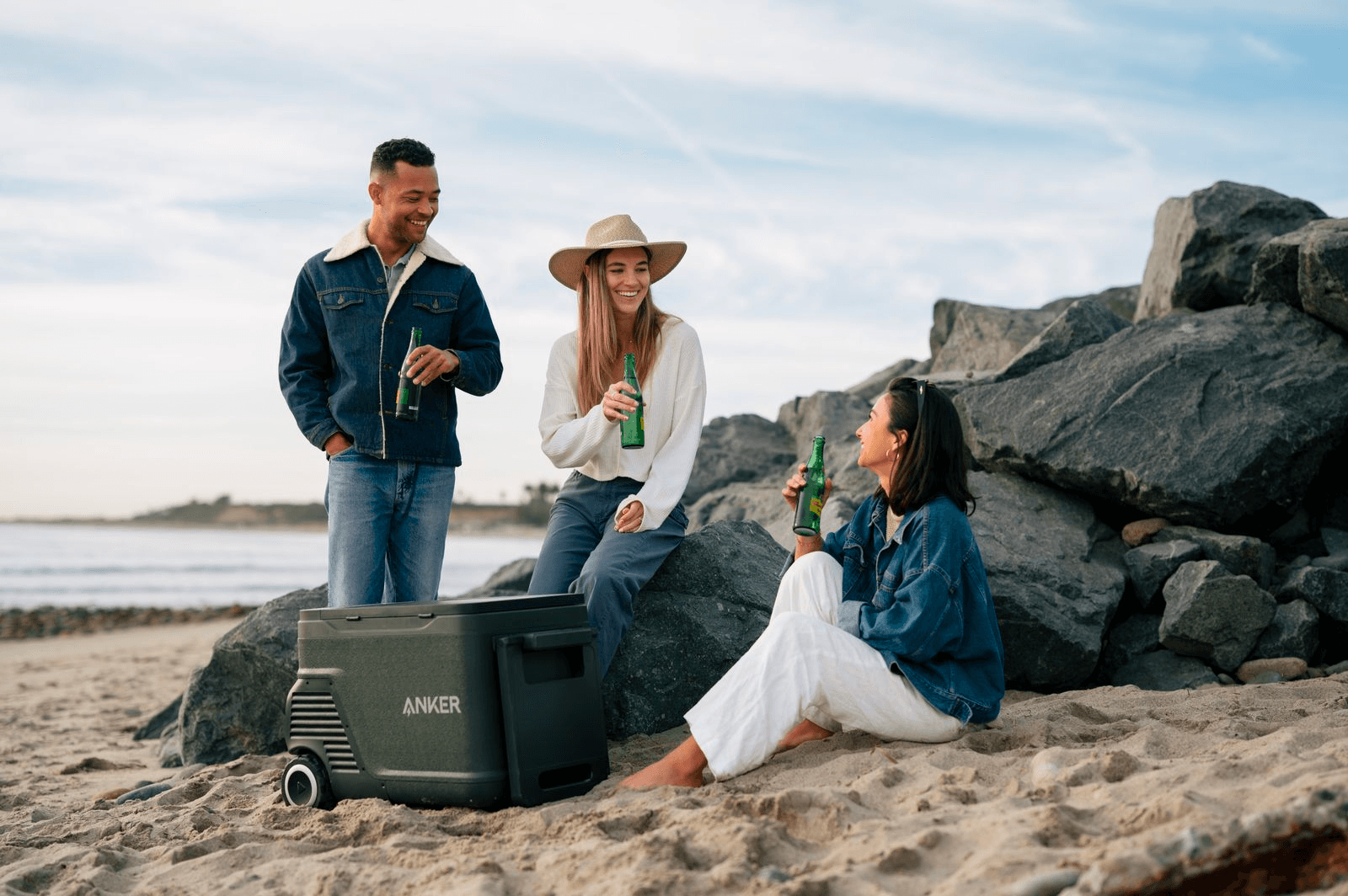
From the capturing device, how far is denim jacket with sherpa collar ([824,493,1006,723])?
3.41m

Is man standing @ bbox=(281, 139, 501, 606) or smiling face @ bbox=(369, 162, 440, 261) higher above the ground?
smiling face @ bbox=(369, 162, 440, 261)

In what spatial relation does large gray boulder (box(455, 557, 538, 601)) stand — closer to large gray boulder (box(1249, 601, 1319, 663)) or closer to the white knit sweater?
the white knit sweater

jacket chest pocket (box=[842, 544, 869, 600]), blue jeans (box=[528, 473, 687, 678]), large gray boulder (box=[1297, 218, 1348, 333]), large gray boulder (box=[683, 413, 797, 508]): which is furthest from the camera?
large gray boulder (box=[683, 413, 797, 508])

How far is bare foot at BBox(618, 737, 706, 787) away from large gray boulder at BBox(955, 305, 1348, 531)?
336cm

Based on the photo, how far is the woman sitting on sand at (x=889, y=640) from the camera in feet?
10.9

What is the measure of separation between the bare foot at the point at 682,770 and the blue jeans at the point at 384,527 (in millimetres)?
1408

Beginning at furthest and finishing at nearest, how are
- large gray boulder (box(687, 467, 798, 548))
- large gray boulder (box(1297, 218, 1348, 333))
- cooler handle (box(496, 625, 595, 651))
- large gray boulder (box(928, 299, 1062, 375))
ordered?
large gray boulder (box(928, 299, 1062, 375)) → large gray boulder (box(687, 467, 798, 548)) → large gray boulder (box(1297, 218, 1348, 333)) → cooler handle (box(496, 625, 595, 651))

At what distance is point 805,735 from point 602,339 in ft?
5.70

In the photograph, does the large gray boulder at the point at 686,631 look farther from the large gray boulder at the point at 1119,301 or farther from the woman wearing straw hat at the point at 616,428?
the large gray boulder at the point at 1119,301

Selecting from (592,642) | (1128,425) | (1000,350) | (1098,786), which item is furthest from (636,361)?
(1000,350)

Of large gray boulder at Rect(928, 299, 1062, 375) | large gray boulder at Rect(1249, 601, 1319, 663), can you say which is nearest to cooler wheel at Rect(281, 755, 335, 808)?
large gray boulder at Rect(1249, 601, 1319, 663)

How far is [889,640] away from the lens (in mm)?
3424

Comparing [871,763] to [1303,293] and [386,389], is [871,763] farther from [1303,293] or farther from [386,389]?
[1303,293]

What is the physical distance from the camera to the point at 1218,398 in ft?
19.8
